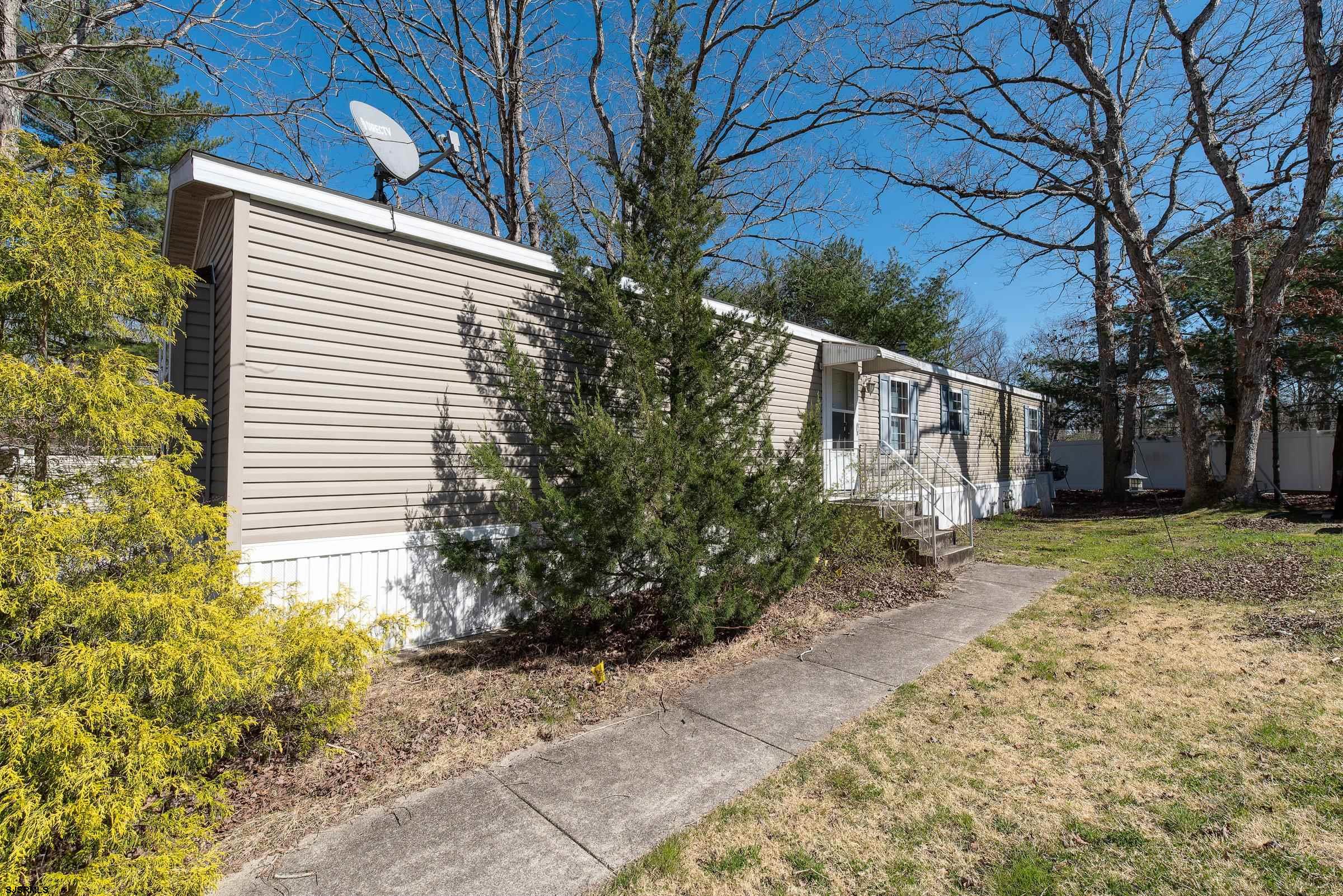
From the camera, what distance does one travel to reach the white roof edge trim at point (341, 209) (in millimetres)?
4293

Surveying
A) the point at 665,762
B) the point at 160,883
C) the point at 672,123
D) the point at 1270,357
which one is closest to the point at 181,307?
the point at 160,883

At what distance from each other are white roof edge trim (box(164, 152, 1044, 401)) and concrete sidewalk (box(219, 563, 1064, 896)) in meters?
3.43

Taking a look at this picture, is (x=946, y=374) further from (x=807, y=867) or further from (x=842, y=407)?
(x=807, y=867)

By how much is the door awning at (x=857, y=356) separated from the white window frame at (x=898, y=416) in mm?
1243

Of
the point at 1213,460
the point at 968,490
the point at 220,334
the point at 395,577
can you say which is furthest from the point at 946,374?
the point at 1213,460

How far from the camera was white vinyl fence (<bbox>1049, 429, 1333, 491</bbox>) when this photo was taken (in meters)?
18.2

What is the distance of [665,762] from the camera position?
3.37m

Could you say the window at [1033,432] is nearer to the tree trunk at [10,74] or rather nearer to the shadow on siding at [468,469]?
the shadow on siding at [468,469]

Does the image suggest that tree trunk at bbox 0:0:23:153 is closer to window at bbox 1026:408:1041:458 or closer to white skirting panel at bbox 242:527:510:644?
white skirting panel at bbox 242:527:510:644

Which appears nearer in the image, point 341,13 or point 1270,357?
point 341,13

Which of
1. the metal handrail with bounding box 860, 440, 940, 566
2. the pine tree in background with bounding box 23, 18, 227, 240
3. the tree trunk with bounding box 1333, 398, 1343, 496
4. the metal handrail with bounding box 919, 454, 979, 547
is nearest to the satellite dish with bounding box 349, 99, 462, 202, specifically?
the pine tree in background with bounding box 23, 18, 227, 240

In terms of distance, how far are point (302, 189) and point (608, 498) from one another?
335 cm

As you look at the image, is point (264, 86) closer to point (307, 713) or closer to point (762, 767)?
point (307, 713)

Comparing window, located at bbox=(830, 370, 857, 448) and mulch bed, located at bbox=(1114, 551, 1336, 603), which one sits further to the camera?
window, located at bbox=(830, 370, 857, 448)
